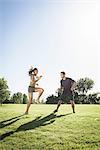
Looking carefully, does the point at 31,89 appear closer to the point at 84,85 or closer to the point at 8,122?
the point at 8,122

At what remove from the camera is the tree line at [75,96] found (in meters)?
47.9

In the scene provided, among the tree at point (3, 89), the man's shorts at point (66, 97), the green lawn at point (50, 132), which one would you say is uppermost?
the tree at point (3, 89)

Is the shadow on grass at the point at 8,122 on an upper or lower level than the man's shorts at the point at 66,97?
lower

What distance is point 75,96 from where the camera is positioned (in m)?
47.6

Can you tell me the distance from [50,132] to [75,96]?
1448 inches

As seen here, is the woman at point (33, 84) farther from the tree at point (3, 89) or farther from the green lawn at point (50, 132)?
the tree at point (3, 89)

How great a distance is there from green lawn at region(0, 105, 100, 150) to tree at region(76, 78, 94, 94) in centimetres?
7278

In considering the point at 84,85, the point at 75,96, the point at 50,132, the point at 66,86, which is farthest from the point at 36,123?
the point at 84,85

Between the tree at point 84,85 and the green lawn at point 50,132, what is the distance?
7278 centimetres

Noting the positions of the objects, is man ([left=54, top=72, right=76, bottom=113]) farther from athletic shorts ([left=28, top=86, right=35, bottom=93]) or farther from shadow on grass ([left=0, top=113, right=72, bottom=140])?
shadow on grass ([left=0, top=113, right=72, bottom=140])

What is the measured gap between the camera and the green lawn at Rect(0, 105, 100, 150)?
9823 millimetres

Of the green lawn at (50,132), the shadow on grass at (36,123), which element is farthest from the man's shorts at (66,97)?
the shadow on grass at (36,123)

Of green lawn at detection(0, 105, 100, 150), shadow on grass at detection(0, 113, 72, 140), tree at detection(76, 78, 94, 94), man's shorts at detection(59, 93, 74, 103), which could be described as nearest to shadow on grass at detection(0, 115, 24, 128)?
green lawn at detection(0, 105, 100, 150)

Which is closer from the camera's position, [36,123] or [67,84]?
[36,123]
